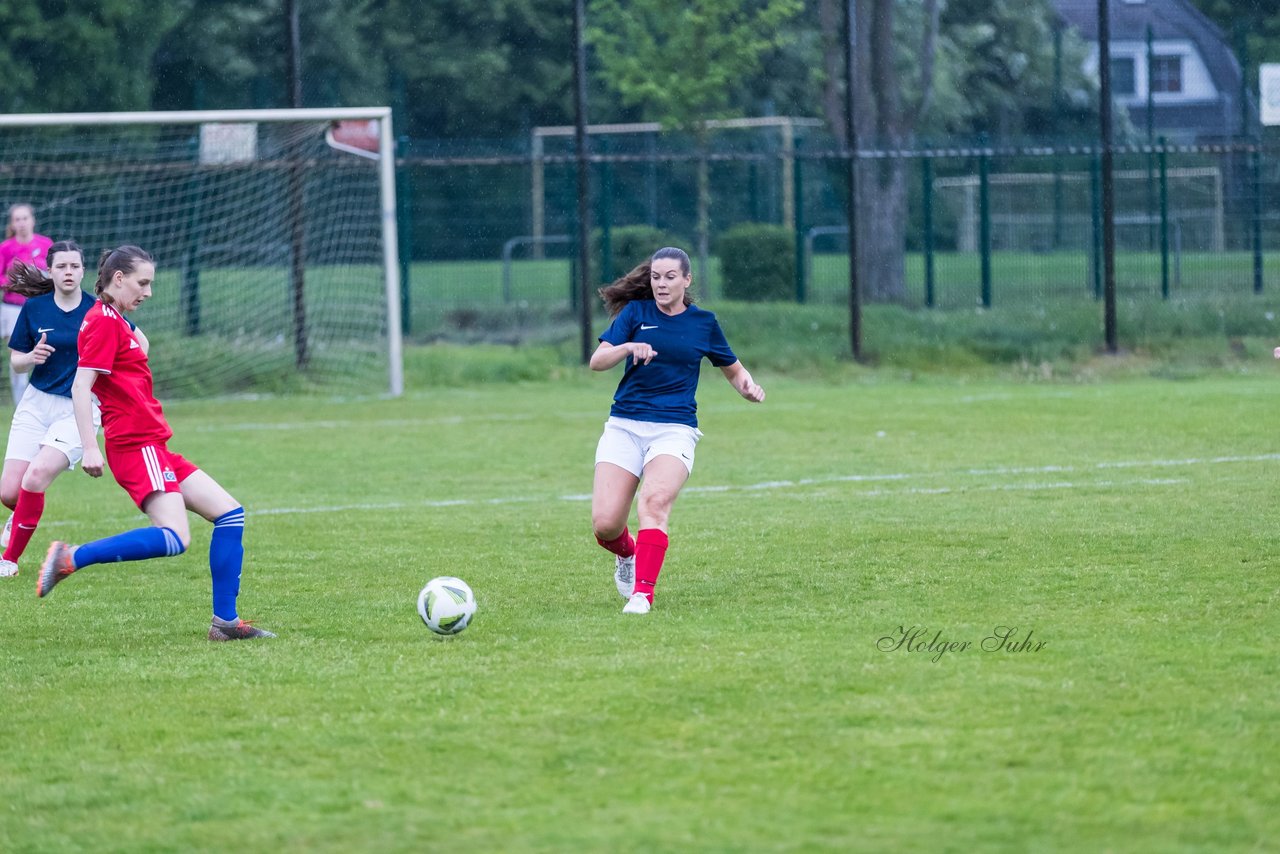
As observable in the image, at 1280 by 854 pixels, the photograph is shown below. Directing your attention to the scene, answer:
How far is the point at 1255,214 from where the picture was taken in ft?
70.4

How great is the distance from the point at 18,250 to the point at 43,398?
660 centimetres

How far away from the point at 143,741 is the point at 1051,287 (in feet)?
60.8

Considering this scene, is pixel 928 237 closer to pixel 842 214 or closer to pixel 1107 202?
pixel 1107 202

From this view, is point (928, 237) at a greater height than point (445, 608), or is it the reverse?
point (928, 237)

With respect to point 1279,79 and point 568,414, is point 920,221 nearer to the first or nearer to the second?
point 1279,79

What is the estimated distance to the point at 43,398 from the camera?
28.1 ft

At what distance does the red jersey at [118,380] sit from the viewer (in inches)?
258

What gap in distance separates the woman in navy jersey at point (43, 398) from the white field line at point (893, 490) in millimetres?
1804

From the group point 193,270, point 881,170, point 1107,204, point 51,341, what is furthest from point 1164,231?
point 51,341

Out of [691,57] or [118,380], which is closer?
[118,380]

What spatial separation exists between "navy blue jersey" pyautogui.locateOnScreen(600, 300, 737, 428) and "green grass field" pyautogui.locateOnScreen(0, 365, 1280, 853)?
31.3 inches

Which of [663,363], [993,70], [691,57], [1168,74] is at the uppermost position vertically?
[993,70]

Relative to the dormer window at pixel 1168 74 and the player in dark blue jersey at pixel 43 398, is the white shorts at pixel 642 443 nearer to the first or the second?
the player in dark blue jersey at pixel 43 398

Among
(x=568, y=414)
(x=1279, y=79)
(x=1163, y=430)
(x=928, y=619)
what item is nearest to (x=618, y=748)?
(x=928, y=619)
